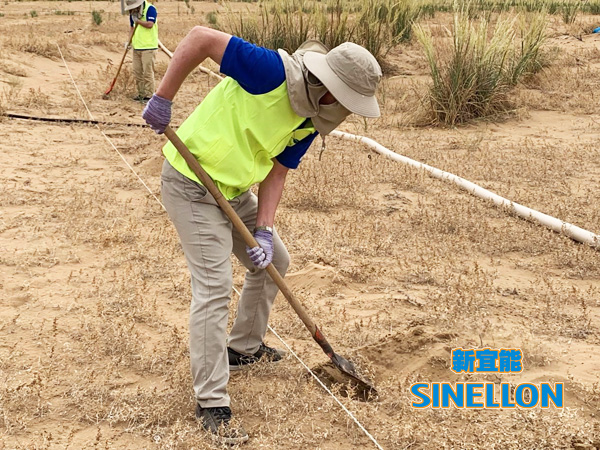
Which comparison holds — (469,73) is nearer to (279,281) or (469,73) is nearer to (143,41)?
(143,41)

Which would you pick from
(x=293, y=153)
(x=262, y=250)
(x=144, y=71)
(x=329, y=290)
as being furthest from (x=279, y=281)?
→ (x=144, y=71)

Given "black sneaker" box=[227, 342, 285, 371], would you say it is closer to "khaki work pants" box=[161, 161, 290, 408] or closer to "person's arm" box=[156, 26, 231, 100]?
"khaki work pants" box=[161, 161, 290, 408]

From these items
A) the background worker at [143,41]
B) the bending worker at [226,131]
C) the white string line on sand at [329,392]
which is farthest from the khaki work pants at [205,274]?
the background worker at [143,41]

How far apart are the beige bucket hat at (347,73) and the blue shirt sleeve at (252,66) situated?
132 mm

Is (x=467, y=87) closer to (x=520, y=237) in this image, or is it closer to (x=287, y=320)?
(x=520, y=237)

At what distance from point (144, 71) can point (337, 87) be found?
758 centimetres

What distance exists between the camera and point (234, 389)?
323cm

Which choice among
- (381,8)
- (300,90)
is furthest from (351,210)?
(381,8)

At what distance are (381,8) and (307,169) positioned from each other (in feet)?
18.0

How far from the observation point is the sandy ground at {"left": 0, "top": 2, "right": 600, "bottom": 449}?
2982 mm

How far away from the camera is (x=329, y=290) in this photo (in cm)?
430

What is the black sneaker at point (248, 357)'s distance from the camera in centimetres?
345

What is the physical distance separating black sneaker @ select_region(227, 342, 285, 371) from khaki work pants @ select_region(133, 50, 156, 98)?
6.96 m

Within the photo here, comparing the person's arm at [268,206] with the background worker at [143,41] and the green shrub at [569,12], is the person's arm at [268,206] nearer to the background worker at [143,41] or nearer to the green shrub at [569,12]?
the background worker at [143,41]
